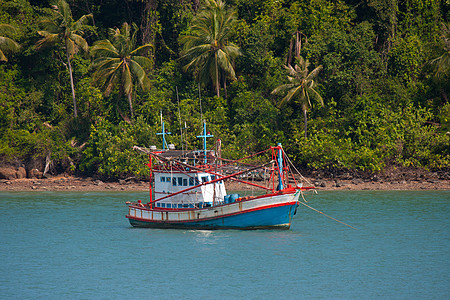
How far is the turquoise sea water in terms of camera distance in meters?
28.1

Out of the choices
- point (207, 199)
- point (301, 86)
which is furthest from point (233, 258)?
point (301, 86)

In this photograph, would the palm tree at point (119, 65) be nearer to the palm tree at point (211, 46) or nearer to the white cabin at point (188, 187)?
the palm tree at point (211, 46)

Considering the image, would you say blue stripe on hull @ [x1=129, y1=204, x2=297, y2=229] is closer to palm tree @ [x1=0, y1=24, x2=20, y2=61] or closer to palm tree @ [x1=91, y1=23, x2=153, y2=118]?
palm tree @ [x1=91, y1=23, x2=153, y2=118]

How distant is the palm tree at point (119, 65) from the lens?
61.0m

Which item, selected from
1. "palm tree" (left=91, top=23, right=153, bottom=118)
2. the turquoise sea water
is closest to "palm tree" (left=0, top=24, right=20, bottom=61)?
"palm tree" (left=91, top=23, right=153, bottom=118)

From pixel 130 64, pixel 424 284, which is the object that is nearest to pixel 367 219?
pixel 424 284

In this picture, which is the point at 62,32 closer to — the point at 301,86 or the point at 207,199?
the point at 301,86

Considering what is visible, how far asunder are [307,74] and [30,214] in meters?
30.1

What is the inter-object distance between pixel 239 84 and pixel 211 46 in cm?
598

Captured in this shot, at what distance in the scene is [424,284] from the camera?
2859 centimetres

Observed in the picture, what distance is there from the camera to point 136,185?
201 feet

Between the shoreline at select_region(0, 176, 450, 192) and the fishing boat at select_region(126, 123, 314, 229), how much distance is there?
18.5 meters

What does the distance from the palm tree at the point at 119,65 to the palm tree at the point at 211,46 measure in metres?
4.99

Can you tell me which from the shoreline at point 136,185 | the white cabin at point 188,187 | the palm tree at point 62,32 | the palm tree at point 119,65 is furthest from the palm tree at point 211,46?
the white cabin at point 188,187
